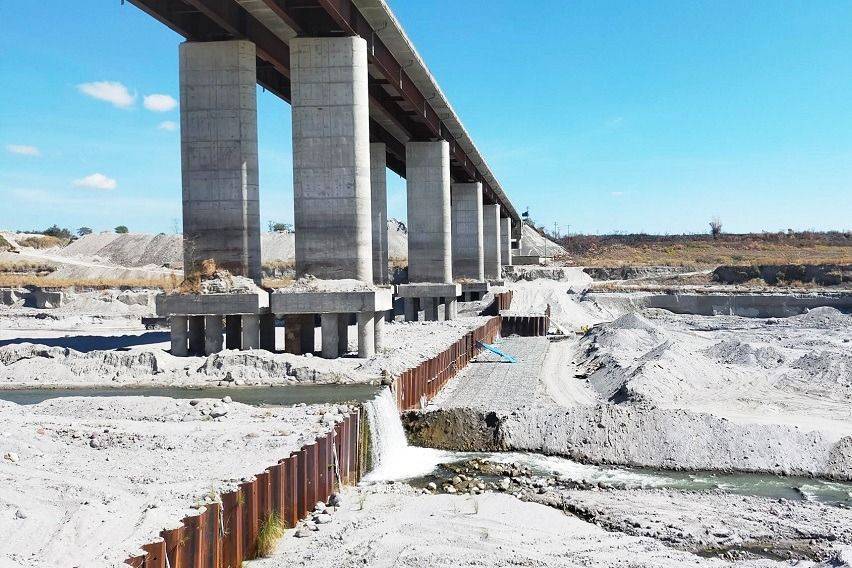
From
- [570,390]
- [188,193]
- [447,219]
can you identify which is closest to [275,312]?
[188,193]

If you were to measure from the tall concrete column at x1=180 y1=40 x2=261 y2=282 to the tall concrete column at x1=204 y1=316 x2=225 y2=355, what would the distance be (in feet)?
6.15

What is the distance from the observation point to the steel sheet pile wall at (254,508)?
31.1ft

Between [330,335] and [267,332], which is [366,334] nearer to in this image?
[330,335]

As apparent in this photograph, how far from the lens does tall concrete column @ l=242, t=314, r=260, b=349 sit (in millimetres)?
28203

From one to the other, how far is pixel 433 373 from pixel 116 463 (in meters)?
13.3

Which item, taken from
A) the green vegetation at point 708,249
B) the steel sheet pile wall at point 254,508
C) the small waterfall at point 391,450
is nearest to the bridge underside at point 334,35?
the small waterfall at point 391,450

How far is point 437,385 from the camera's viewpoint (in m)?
27.0

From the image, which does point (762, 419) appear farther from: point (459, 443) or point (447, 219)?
point (447, 219)

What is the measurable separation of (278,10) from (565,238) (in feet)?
541

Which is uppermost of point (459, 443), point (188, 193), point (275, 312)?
point (188, 193)

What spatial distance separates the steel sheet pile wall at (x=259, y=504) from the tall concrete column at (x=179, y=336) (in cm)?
1267

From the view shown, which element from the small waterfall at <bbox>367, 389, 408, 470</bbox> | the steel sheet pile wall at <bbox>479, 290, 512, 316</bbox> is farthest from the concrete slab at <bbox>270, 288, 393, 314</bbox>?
the steel sheet pile wall at <bbox>479, 290, 512, 316</bbox>

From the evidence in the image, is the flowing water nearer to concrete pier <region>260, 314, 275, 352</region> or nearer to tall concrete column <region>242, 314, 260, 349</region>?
tall concrete column <region>242, 314, 260, 349</region>

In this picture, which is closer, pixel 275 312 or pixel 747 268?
pixel 275 312
